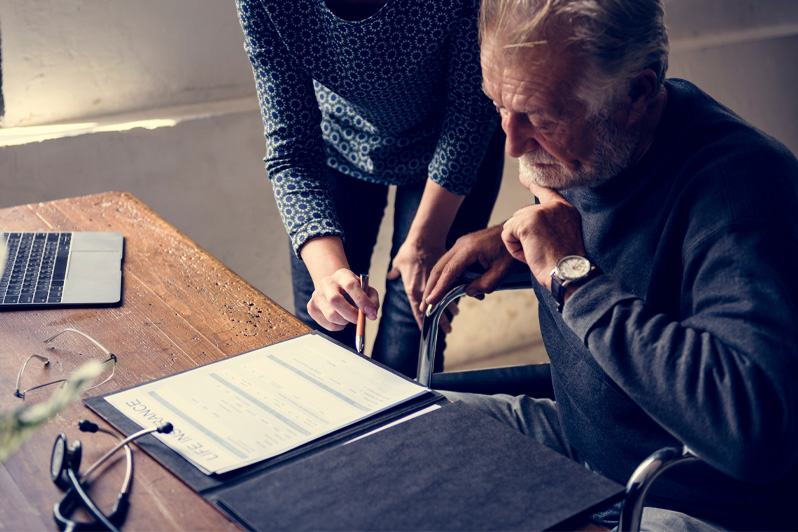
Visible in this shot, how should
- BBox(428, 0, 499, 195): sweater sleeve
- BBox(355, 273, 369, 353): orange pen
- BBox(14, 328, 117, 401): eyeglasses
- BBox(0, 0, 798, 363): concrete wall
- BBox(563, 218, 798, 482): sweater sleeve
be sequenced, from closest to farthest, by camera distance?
1. BBox(563, 218, 798, 482): sweater sleeve
2. BBox(14, 328, 117, 401): eyeglasses
3. BBox(355, 273, 369, 353): orange pen
4. BBox(428, 0, 499, 195): sweater sleeve
5. BBox(0, 0, 798, 363): concrete wall

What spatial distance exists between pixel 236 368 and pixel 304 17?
681 mm

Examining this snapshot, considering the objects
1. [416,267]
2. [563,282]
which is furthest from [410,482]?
[416,267]

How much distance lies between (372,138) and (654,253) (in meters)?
0.73

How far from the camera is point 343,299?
1203mm

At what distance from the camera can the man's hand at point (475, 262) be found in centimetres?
129

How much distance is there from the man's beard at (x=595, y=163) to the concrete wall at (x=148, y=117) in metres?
1.31

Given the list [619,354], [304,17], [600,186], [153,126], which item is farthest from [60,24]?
[619,354]

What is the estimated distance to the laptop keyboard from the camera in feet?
3.83

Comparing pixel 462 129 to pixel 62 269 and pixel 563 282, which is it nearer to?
pixel 563 282

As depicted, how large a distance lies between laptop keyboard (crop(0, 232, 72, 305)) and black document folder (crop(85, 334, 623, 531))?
0.41m

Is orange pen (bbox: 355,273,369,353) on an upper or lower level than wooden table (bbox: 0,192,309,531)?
lower

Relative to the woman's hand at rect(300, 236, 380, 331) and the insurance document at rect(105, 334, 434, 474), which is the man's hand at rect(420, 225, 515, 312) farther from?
the insurance document at rect(105, 334, 434, 474)

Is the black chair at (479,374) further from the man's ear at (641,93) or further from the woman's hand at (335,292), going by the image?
the man's ear at (641,93)

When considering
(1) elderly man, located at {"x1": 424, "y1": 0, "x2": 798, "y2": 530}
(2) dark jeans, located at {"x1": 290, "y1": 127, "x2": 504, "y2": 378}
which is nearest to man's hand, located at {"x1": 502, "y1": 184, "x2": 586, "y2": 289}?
(1) elderly man, located at {"x1": 424, "y1": 0, "x2": 798, "y2": 530}
